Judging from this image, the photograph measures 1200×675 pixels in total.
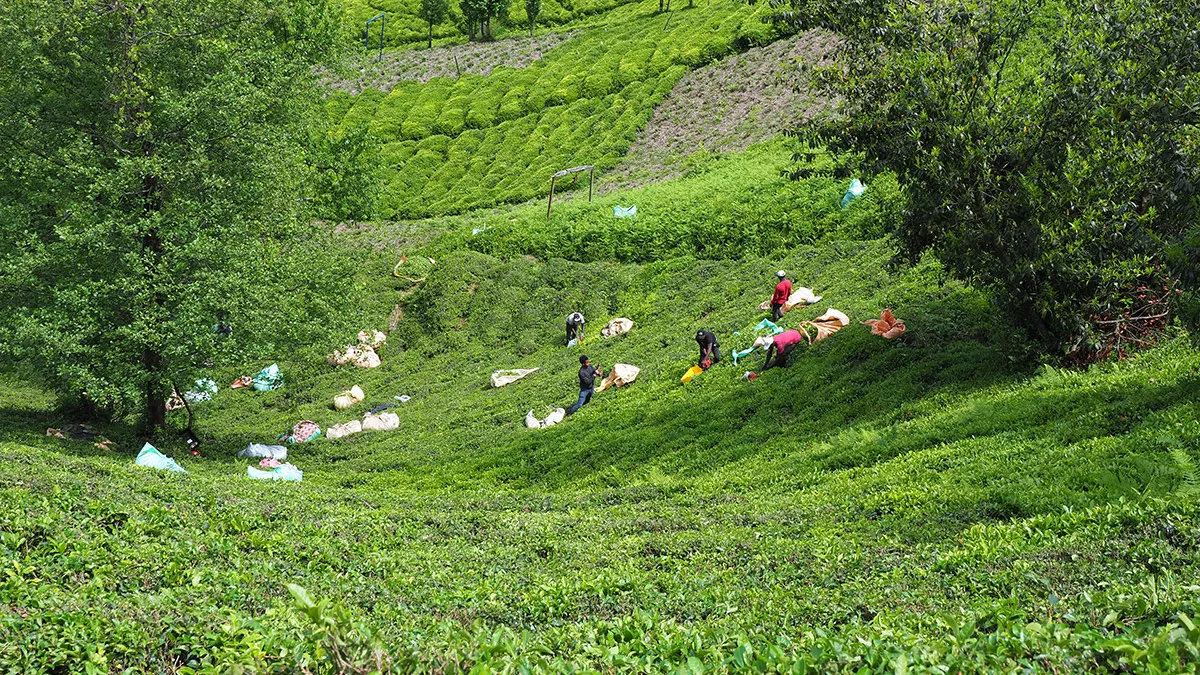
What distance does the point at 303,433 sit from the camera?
26609mm

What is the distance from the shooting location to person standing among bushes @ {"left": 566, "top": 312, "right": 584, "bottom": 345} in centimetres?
3028

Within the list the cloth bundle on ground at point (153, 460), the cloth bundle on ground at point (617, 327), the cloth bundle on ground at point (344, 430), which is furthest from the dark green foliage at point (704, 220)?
the cloth bundle on ground at point (153, 460)

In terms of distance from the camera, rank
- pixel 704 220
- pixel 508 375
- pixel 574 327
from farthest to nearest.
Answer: pixel 704 220
pixel 574 327
pixel 508 375

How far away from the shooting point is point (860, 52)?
674 inches

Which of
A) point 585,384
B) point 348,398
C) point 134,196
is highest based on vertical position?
point 134,196

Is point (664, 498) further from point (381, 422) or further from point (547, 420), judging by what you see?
point (381, 422)

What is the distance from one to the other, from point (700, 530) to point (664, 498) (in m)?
3.14

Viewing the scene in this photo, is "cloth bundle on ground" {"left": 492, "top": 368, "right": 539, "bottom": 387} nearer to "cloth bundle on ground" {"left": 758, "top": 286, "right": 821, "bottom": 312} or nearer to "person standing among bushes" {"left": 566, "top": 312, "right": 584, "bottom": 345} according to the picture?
"person standing among bushes" {"left": 566, "top": 312, "right": 584, "bottom": 345}

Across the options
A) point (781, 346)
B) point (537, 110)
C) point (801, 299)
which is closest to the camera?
point (781, 346)

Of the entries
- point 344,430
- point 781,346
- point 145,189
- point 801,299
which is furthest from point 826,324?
point 145,189

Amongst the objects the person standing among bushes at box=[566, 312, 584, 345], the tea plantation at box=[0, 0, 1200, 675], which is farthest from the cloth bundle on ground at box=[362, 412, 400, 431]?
the person standing among bushes at box=[566, 312, 584, 345]

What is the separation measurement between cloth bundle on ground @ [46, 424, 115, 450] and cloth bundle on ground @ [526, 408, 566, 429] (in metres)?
10.5

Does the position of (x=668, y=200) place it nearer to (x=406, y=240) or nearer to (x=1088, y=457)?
(x=406, y=240)

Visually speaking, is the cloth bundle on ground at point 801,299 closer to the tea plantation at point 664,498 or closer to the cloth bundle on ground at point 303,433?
the tea plantation at point 664,498
